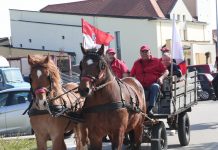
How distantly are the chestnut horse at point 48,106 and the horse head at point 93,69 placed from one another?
563 mm

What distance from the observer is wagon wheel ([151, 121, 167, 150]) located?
9.66m

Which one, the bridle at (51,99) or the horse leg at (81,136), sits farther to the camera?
the horse leg at (81,136)

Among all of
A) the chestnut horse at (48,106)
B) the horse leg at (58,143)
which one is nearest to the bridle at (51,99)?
the chestnut horse at (48,106)

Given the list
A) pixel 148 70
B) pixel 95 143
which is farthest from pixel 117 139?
pixel 148 70

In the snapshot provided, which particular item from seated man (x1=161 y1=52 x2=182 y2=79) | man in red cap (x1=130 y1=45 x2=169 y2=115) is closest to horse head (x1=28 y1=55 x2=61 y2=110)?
man in red cap (x1=130 y1=45 x2=169 y2=115)

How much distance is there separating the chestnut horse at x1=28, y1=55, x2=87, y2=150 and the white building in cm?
4175

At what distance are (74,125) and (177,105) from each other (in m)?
3.08

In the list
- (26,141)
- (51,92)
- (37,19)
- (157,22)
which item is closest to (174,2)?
(157,22)

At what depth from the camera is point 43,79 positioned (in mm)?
7633

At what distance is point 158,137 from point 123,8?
47.9m

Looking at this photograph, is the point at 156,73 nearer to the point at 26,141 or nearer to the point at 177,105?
the point at 177,105

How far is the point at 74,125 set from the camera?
28.0 ft

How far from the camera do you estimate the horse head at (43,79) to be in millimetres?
7418

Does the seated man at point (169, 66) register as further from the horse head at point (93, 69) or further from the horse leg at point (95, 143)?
the horse leg at point (95, 143)
